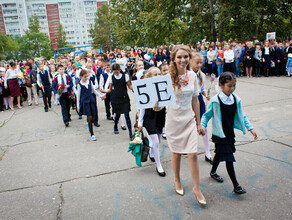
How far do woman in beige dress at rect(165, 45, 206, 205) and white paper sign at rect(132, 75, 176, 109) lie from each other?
0.13 meters

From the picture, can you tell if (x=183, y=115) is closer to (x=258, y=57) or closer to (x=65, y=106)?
(x=65, y=106)

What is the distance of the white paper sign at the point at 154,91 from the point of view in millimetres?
3039

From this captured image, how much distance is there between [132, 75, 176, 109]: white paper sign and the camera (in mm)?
3039

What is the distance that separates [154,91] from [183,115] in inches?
19.2

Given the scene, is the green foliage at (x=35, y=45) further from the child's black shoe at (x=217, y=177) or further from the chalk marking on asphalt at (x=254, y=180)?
the chalk marking on asphalt at (x=254, y=180)

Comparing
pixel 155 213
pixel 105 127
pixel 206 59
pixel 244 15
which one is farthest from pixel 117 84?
pixel 244 15

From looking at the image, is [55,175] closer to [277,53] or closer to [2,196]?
[2,196]

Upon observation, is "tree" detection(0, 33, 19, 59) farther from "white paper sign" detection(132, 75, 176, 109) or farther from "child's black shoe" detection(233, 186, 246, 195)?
"child's black shoe" detection(233, 186, 246, 195)

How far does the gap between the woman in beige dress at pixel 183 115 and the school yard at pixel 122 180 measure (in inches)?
19.8

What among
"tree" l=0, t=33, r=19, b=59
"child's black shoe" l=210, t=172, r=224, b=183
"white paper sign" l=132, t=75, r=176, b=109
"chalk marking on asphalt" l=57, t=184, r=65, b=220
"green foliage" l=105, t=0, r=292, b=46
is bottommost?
"chalk marking on asphalt" l=57, t=184, r=65, b=220

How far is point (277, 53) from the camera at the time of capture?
42.3 feet

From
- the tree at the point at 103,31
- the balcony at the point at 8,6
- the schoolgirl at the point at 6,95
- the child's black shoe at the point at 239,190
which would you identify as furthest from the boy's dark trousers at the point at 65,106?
the balcony at the point at 8,6

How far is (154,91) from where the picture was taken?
318cm

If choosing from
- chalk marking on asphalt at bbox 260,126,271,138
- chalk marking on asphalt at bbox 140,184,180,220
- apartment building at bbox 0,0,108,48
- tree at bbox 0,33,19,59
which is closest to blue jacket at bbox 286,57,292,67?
chalk marking on asphalt at bbox 260,126,271,138
